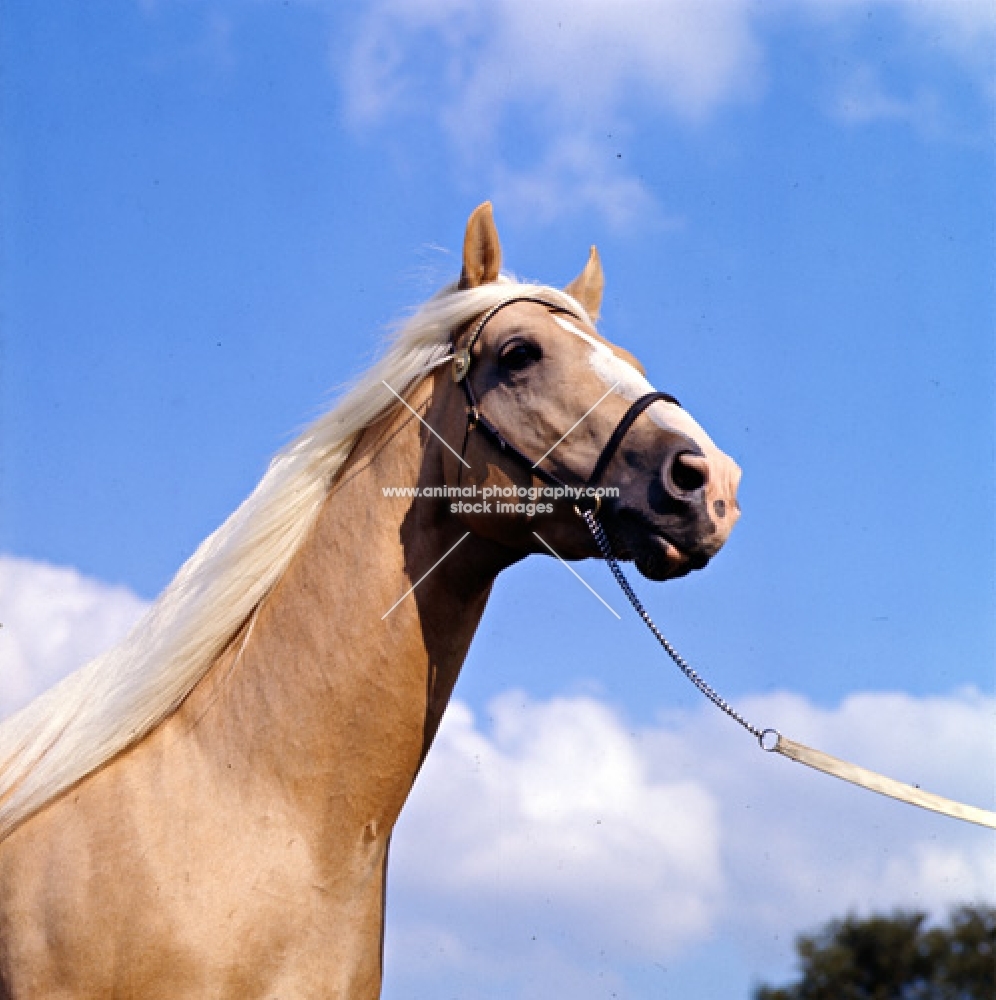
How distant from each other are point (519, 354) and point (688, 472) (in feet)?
2.60

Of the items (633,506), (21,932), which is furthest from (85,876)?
(633,506)

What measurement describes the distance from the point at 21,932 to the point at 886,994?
4420 mm

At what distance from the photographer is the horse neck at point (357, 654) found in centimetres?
381

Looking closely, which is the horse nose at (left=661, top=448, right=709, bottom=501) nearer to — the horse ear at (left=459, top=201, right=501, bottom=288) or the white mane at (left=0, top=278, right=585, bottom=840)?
the white mane at (left=0, top=278, right=585, bottom=840)

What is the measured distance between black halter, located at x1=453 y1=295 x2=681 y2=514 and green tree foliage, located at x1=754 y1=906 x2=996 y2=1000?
3512 mm

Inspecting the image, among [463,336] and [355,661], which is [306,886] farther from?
[463,336]

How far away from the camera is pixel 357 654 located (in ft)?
12.7

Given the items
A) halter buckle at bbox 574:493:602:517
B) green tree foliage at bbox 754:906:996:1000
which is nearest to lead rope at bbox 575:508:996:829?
halter buckle at bbox 574:493:602:517

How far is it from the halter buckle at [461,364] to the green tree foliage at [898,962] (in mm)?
3792

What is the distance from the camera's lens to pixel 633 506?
12.2 feet

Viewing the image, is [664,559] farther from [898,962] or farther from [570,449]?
[898,962]

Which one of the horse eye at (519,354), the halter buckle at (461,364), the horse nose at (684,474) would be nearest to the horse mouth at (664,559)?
the horse nose at (684,474)

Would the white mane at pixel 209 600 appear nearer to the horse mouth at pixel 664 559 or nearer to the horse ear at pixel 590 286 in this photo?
the horse ear at pixel 590 286

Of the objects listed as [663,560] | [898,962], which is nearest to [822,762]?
[663,560]
